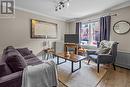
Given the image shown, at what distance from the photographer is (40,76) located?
5.06 feet

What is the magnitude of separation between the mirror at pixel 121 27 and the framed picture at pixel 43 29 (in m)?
3.17

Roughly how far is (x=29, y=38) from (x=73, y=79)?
9.63 feet

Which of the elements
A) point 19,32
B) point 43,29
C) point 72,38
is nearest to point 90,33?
point 72,38

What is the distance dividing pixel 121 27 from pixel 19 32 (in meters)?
4.27

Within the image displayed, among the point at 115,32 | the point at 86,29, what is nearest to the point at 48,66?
the point at 115,32

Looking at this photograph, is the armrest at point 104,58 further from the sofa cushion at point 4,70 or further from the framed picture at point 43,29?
the framed picture at point 43,29

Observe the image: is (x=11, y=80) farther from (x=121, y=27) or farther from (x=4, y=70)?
(x=121, y=27)

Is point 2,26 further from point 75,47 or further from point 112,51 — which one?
point 112,51

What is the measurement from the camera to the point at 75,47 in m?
4.86

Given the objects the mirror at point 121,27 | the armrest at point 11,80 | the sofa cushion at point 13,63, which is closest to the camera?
the armrest at point 11,80

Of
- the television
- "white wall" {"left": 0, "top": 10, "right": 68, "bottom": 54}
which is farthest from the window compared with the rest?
"white wall" {"left": 0, "top": 10, "right": 68, "bottom": 54}

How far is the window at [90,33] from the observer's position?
4830 mm

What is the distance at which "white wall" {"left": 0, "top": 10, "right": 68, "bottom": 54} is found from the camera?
3602 mm

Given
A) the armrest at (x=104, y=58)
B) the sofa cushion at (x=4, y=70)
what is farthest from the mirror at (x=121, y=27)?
the sofa cushion at (x=4, y=70)
